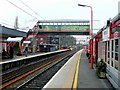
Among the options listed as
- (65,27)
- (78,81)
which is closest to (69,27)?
(65,27)

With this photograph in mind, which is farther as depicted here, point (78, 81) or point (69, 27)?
point (69, 27)

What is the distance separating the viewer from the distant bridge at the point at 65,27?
45.8 meters

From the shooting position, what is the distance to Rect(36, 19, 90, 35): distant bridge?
45.8 m

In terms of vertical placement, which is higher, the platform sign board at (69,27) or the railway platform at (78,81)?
the platform sign board at (69,27)

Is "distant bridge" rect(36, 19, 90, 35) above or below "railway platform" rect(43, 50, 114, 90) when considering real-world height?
above

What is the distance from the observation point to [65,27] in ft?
151

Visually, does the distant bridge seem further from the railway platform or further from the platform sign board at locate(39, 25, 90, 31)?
the railway platform

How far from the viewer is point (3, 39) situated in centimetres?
2856

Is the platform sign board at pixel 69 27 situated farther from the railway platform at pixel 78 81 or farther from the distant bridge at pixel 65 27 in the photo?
the railway platform at pixel 78 81

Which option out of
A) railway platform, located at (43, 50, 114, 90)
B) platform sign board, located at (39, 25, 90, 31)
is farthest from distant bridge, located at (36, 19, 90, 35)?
railway platform, located at (43, 50, 114, 90)

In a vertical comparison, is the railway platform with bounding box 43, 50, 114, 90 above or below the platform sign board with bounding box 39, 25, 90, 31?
below

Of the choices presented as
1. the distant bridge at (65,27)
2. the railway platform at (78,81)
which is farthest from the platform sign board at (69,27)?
the railway platform at (78,81)

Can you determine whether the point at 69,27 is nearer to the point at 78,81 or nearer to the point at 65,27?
the point at 65,27

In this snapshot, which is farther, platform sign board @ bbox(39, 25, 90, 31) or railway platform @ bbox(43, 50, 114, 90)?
platform sign board @ bbox(39, 25, 90, 31)
